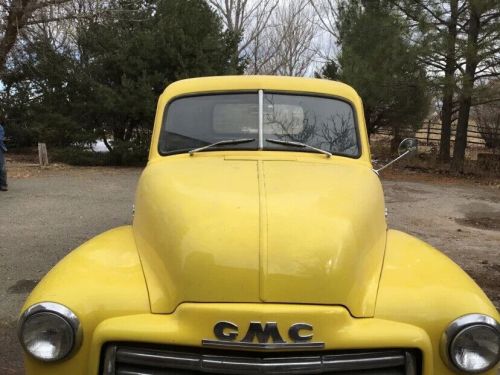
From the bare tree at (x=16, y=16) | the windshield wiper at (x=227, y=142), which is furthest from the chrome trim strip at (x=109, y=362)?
the bare tree at (x=16, y=16)

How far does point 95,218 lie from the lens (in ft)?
29.8

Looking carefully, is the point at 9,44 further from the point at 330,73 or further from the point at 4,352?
the point at 4,352

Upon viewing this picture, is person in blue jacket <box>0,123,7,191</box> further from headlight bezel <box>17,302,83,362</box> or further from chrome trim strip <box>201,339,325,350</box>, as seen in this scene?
chrome trim strip <box>201,339,325,350</box>

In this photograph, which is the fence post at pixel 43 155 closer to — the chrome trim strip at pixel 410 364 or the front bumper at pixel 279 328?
the front bumper at pixel 279 328

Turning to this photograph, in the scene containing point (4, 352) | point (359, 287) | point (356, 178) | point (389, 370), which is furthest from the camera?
point (4, 352)

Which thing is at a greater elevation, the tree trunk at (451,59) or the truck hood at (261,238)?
the tree trunk at (451,59)

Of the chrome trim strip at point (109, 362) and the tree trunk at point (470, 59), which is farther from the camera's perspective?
the tree trunk at point (470, 59)

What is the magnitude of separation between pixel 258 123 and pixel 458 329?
2.03 metres

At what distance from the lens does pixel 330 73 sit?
915 inches

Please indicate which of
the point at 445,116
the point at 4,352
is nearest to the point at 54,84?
the point at 445,116

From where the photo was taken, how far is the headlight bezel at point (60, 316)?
2.31 m

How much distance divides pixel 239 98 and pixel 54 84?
16644mm

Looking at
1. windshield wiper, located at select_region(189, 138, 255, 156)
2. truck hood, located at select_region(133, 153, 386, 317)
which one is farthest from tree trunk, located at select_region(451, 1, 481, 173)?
truck hood, located at select_region(133, 153, 386, 317)

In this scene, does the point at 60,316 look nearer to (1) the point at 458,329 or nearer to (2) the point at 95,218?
(1) the point at 458,329
